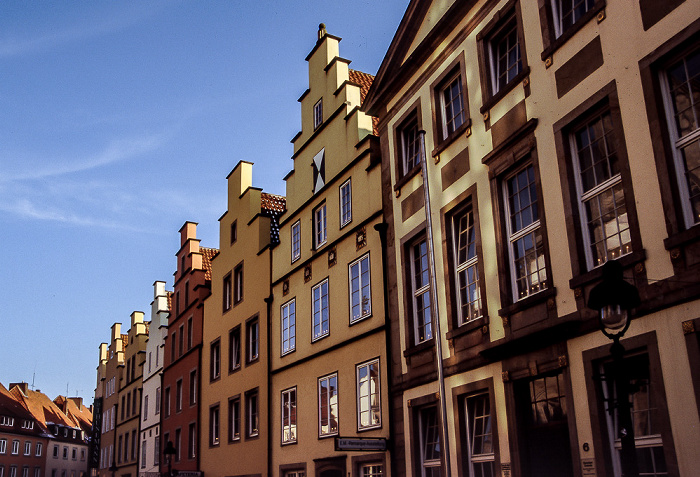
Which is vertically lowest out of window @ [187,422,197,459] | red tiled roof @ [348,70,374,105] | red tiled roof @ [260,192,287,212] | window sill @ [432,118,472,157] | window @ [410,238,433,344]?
window @ [187,422,197,459]

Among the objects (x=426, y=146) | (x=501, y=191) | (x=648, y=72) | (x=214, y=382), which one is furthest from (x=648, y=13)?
(x=214, y=382)

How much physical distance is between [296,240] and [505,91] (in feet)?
36.6

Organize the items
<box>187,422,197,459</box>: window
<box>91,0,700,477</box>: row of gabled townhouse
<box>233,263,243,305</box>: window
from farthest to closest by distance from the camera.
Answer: <box>187,422,197,459</box>: window
<box>233,263,243,305</box>: window
<box>91,0,700,477</box>: row of gabled townhouse

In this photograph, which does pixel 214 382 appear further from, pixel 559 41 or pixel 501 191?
pixel 559 41

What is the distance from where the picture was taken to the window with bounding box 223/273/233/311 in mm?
29797

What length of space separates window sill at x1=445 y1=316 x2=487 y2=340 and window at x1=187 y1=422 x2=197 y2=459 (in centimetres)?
1891

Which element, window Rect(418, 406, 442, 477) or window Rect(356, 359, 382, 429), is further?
window Rect(356, 359, 382, 429)

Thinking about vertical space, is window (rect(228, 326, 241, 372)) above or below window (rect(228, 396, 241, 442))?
above

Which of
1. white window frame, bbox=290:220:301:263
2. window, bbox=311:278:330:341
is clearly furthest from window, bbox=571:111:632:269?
white window frame, bbox=290:220:301:263

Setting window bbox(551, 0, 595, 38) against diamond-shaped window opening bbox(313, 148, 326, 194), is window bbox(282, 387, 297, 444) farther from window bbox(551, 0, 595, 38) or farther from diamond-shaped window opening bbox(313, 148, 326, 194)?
window bbox(551, 0, 595, 38)

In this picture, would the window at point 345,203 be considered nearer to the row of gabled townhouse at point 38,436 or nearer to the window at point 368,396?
the window at point 368,396

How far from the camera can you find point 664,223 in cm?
1027

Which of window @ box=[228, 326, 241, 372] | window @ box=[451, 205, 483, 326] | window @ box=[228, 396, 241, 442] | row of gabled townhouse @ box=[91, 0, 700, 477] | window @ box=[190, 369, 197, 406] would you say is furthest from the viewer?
window @ box=[190, 369, 197, 406]

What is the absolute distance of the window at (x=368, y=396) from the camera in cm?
1816
